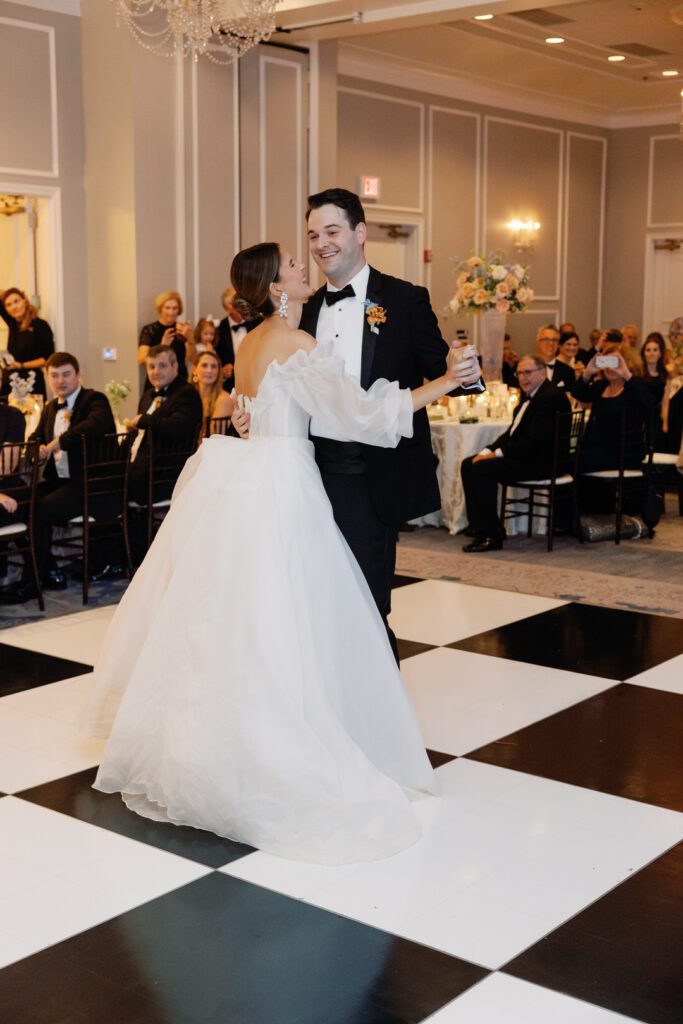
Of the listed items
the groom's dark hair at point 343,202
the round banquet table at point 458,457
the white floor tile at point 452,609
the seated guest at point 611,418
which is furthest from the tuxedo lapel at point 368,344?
the seated guest at point 611,418

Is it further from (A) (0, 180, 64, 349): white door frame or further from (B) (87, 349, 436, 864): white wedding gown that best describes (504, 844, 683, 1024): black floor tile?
(A) (0, 180, 64, 349): white door frame

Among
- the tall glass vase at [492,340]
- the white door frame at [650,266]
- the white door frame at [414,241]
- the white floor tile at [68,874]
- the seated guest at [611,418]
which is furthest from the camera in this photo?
the white door frame at [650,266]

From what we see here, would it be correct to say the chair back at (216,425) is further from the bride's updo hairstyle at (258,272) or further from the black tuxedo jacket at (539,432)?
the bride's updo hairstyle at (258,272)

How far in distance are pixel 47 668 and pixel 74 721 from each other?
2.50ft

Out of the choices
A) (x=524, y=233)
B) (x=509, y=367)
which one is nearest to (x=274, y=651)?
(x=509, y=367)

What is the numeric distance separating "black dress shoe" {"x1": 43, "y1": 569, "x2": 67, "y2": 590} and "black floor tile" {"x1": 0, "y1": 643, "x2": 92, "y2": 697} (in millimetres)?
1241

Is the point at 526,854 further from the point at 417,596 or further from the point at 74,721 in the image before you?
the point at 417,596

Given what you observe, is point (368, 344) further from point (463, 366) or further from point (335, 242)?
point (463, 366)

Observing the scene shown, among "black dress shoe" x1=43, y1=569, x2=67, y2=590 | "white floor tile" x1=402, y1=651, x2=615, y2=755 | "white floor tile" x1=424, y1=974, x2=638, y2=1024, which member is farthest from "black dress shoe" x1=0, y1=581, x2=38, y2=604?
"white floor tile" x1=424, y1=974, x2=638, y2=1024

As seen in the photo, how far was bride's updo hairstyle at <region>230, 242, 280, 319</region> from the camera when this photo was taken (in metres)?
3.37

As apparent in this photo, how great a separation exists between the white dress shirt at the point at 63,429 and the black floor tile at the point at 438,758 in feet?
10.6

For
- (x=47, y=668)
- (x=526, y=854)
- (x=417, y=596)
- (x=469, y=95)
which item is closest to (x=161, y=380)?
(x=417, y=596)

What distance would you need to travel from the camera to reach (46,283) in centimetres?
1002

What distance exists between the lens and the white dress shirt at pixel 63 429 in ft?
21.1
